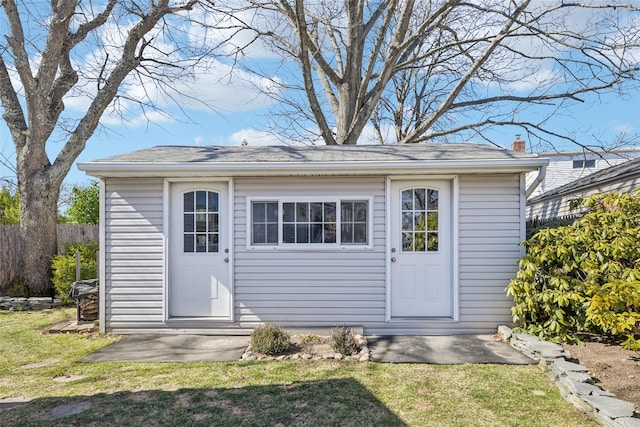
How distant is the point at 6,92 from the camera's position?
28.0 ft

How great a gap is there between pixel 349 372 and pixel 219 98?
8244 mm

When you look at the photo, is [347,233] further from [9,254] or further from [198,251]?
[9,254]

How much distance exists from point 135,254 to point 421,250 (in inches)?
157

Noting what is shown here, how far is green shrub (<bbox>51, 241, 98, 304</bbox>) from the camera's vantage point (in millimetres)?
7512

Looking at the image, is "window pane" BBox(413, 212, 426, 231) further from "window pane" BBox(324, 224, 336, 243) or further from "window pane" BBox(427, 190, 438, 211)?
"window pane" BBox(324, 224, 336, 243)

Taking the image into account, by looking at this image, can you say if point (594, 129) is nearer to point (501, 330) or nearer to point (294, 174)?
point (501, 330)

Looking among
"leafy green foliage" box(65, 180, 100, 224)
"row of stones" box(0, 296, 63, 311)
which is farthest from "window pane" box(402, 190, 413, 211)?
"leafy green foliage" box(65, 180, 100, 224)

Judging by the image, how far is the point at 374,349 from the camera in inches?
182

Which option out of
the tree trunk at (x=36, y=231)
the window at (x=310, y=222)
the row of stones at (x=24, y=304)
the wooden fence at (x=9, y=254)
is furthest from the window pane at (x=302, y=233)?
the wooden fence at (x=9, y=254)

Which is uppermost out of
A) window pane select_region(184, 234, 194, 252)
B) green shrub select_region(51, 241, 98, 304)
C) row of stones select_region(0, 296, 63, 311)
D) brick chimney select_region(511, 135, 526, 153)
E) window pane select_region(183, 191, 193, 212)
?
brick chimney select_region(511, 135, 526, 153)

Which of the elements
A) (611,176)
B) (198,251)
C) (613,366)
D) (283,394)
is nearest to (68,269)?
(198,251)

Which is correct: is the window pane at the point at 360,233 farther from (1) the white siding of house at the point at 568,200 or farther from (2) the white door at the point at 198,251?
(1) the white siding of house at the point at 568,200

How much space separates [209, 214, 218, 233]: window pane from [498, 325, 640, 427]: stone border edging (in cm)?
415

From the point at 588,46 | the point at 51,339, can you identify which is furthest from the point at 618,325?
the point at 588,46
